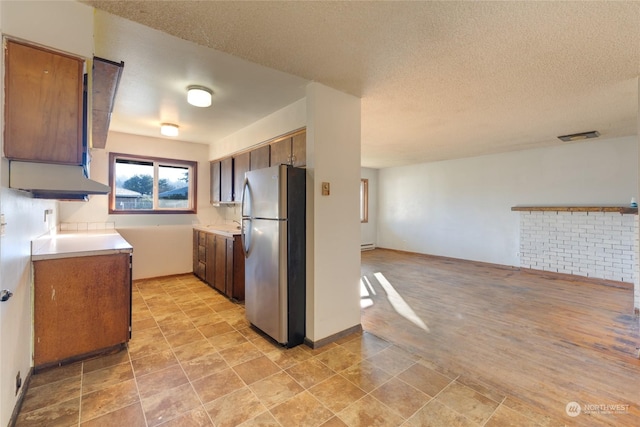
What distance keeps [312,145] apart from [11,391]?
2608 millimetres

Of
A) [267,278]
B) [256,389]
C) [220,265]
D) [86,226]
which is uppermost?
[86,226]

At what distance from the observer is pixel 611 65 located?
7.70 feet

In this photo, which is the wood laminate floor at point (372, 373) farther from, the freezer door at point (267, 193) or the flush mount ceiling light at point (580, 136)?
the flush mount ceiling light at point (580, 136)

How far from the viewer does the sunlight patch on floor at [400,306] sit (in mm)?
3217

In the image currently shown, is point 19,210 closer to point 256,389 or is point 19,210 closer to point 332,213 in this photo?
point 256,389

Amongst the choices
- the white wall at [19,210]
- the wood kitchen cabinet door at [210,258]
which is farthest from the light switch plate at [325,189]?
the wood kitchen cabinet door at [210,258]

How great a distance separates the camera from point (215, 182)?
523cm

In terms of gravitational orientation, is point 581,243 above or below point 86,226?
below

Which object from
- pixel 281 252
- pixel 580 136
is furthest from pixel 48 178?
pixel 580 136

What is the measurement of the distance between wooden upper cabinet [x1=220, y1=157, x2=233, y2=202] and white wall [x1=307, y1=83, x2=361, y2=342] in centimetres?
234

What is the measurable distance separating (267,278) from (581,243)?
19.0ft

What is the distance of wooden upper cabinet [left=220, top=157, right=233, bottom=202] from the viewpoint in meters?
4.62

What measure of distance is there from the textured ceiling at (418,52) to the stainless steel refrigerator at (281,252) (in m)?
0.94

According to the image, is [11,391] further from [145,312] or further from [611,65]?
[611,65]
